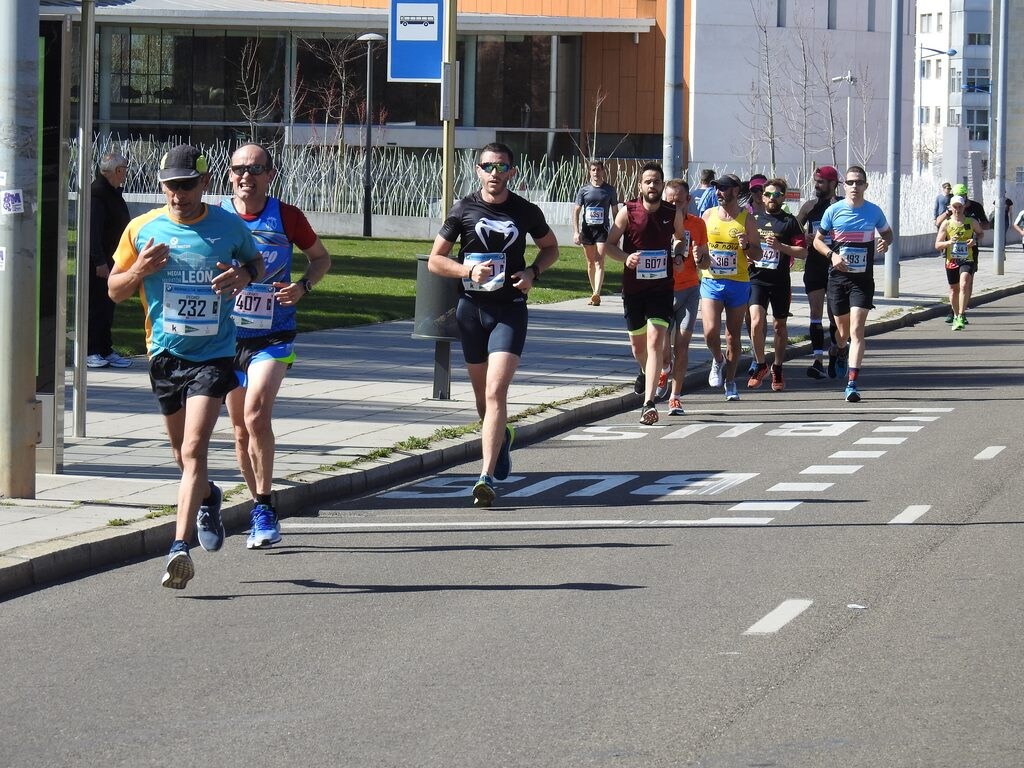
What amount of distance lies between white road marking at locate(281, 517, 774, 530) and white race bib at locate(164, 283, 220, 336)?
2.09m

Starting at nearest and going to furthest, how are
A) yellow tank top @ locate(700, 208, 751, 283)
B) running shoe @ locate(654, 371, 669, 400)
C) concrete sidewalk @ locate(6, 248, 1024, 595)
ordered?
concrete sidewalk @ locate(6, 248, 1024, 595) < yellow tank top @ locate(700, 208, 751, 283) < running shoe @ locate(654, 371, 669, 400)

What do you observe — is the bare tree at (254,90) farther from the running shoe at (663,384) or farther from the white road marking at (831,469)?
the white road marking at (831,469)

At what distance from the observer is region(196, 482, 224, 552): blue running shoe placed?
27.2ft

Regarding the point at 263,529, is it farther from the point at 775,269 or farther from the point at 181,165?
the point at 775,269

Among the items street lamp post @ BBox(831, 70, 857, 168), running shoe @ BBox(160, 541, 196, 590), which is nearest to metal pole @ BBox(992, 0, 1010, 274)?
street lamp post @ BBox(831, 70, 857, 168)

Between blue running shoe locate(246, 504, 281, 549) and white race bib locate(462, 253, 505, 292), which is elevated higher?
white race bib locate(462, 253, 505, 292)

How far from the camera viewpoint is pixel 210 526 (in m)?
8.34

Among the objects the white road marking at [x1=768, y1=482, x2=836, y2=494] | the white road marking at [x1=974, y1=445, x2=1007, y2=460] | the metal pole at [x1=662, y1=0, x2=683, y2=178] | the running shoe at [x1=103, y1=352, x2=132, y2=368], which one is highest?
the metal pole at [x1=662, y1=0, x2=683, y2=178]

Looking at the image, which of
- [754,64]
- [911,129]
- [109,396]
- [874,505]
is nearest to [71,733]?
[874,505]

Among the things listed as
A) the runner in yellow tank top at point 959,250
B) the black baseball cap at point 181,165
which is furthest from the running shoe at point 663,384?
the runner in yellow tank top at point 959,250

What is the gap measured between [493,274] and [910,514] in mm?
2685

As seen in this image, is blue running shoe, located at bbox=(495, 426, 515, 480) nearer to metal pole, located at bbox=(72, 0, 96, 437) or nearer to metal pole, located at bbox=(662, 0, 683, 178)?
metal pole, located at bbox=(72, 0, 96, 437)

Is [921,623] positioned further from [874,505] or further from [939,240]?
[939,240]

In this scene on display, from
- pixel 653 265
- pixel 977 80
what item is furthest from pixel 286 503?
pixel 977 80
